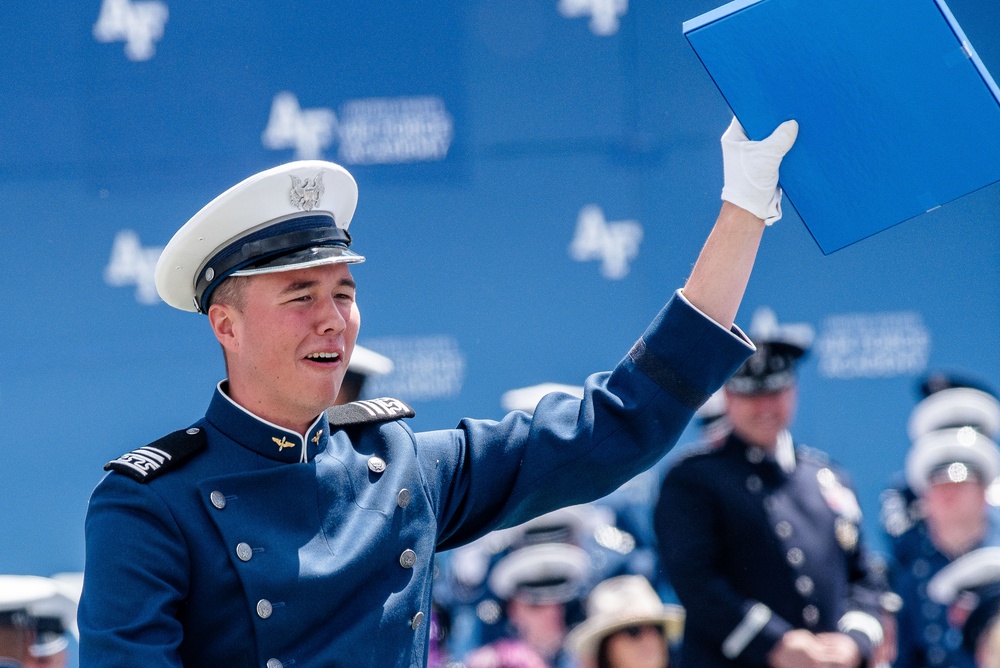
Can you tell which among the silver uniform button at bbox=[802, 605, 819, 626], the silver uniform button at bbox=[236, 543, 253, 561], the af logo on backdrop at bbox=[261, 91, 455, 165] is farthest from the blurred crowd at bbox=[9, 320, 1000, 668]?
the silver uniform button at bbox=[236, 543, 253, 561]

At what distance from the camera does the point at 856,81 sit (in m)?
1.77

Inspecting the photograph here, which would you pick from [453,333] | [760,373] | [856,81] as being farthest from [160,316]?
[856,81]

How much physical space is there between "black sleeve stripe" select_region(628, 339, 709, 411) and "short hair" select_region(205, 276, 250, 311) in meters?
0.57

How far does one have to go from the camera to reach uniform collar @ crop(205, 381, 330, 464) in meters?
1.82

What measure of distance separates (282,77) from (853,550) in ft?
6.79

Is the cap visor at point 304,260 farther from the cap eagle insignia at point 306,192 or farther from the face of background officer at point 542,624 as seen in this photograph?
the face of background officer at point 542,624

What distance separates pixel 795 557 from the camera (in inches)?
140

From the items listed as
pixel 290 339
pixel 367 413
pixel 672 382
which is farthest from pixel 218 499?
pixel 672 382

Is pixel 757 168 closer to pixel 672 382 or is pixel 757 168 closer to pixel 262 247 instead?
pixel 672 382

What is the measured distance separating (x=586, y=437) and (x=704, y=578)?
1815mm

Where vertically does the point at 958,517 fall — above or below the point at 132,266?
below

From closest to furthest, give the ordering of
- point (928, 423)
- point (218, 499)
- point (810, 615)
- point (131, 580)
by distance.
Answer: point (131, 580)
point (218, 499)
point (810, 615)
point (928, 423)

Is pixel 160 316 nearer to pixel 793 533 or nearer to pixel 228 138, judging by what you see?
pixel 228 138

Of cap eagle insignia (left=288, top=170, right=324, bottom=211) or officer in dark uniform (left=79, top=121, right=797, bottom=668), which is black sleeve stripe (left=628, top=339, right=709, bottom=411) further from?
cap eagle insignia (left=288, top=170, right=324, bottom=211)
